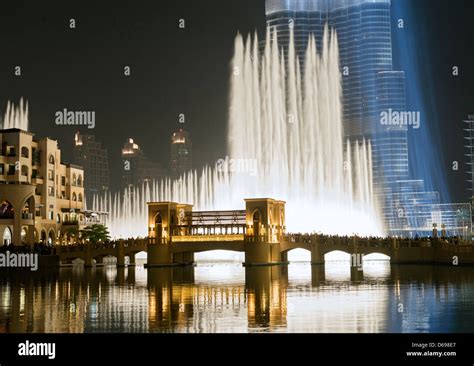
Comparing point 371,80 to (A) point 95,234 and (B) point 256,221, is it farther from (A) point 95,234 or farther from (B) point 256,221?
(B) point 256,221

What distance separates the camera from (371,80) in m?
192

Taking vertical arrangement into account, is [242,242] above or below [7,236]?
below

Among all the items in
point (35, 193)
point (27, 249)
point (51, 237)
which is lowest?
point (27, 249)

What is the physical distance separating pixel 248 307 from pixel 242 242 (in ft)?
148

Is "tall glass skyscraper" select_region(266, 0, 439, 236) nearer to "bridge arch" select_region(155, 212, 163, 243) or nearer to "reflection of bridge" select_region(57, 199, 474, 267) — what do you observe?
"reflection of bridge" select_region(57, 199, 474, 267)

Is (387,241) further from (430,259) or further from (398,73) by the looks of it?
(398,73)

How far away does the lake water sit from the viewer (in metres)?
24.7

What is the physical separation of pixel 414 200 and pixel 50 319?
531 feet

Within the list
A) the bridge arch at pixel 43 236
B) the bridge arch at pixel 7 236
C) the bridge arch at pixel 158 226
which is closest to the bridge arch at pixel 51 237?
the bridge arch at pixel 43 236

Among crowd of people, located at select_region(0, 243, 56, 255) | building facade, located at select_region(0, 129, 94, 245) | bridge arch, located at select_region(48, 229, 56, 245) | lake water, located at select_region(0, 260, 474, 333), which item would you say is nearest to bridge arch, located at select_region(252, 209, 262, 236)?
crowd of people, located at select_region(0, 243, 56, 255)

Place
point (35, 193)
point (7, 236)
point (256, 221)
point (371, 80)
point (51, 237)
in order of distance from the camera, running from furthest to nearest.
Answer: point (371, 80), point (51, 237), point (35, 193), point (7, 236), point (256, 221)

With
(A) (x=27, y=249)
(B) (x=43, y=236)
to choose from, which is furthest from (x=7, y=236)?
(A) (x=27, y=249)

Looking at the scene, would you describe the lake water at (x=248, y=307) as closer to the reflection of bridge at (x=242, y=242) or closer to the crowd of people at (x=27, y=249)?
the reflection of bridge at (x=242, y=242)

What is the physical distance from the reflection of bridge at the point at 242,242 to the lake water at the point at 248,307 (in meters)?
27.5
